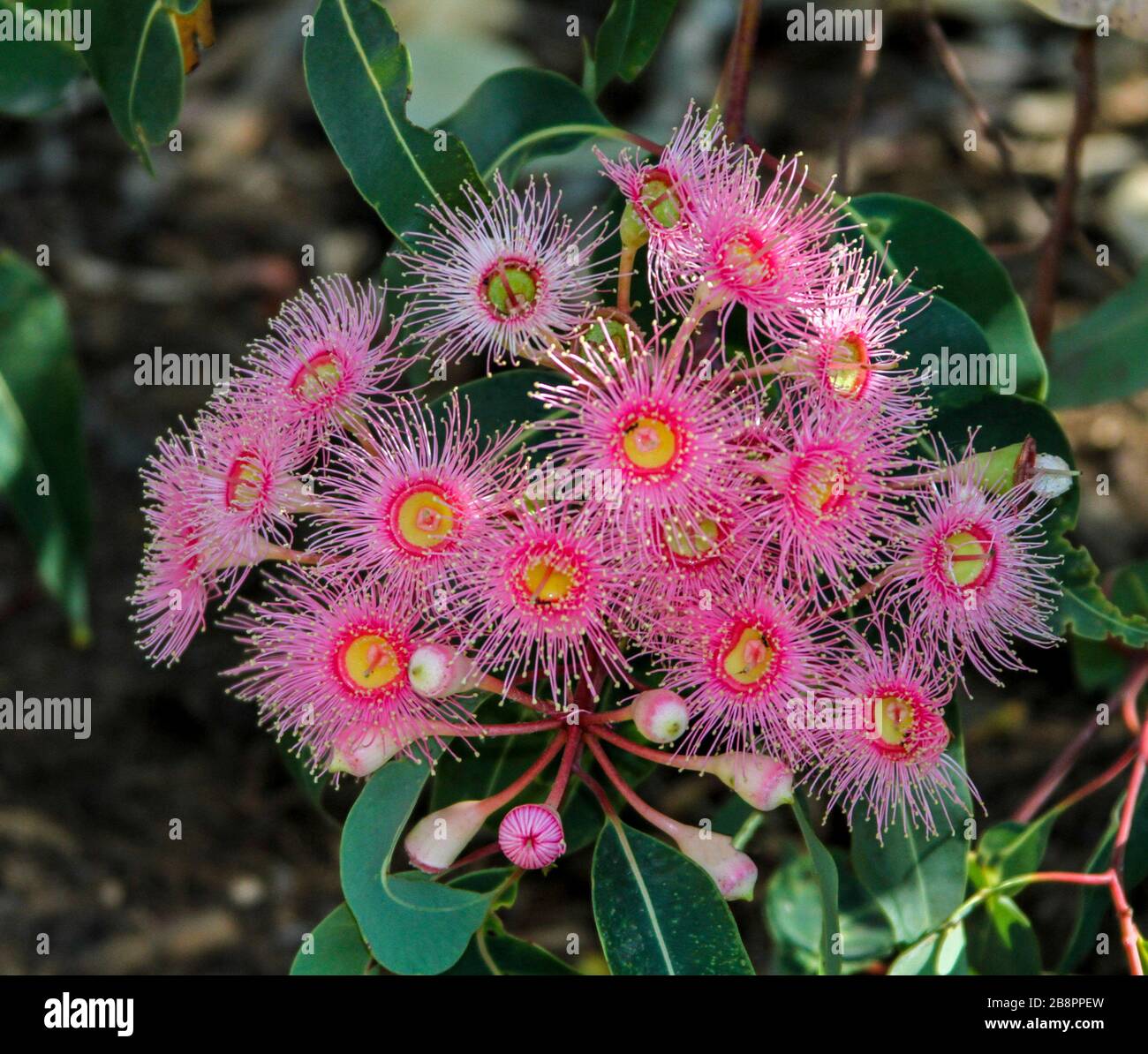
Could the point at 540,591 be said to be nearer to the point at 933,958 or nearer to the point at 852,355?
the point at 852,355

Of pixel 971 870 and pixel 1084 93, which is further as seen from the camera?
pixel 1084 93

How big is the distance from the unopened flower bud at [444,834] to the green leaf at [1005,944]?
95 cm

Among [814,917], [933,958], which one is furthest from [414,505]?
[814,917]

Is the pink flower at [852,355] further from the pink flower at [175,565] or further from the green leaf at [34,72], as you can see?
the green leaf at [34,72]

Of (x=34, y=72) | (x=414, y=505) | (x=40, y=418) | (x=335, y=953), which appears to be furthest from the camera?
(x=40, y=418)

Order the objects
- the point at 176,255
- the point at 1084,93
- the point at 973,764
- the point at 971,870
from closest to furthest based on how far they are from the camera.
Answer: the point at 971,870 < the point at 1084,93 < the point at 973,764 < the point at 176,255

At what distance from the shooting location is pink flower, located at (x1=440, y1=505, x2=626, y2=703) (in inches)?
56.6

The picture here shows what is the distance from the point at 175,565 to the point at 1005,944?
1419 mm

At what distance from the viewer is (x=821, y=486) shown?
1425 millimetres

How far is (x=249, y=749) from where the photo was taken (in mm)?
2996

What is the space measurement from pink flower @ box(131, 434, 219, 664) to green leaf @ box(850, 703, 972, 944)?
1028 millimetres

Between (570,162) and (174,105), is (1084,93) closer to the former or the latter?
(570,162)

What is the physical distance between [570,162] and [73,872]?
83.6 inches
